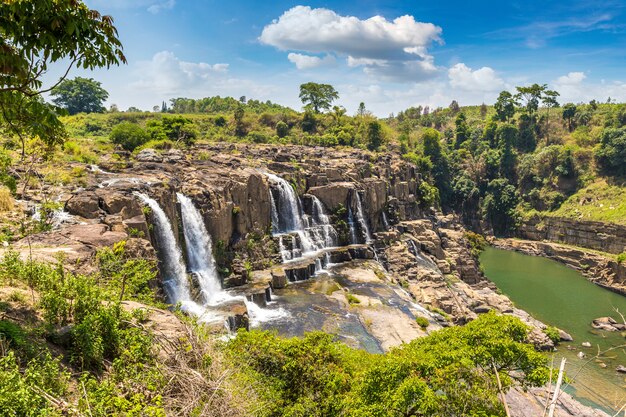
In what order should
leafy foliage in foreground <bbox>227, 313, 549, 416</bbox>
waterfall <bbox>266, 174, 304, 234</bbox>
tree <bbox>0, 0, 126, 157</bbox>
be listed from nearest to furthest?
tree <bbox>0, 0, 126, 157</bbox>, leafy foliage in foreground <bbox>227, 313, 549, 416</bbox>, waterfall <bbox>266, 174, 304, 234</bbox>

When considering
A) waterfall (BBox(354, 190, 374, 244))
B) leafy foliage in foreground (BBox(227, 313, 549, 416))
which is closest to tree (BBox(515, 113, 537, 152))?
waterfall (BBox(354, 190, 374, 244))

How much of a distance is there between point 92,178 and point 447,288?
92.6ft

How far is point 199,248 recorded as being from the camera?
2547cm

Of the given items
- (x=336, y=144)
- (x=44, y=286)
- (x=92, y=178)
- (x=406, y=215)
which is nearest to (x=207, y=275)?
(x=92, y=178)

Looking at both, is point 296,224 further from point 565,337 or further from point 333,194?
point 565,337

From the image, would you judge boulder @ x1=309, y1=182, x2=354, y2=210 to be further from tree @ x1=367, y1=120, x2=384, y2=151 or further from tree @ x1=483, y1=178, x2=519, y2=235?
tree @ x1=483, y1=178, x2=519, y2=235

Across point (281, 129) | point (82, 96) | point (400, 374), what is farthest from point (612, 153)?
point (82, 96)

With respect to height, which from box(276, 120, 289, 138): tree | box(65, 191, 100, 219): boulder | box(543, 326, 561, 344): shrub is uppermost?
box(276, 120, 289, 138): tree

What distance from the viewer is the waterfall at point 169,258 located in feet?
70.2

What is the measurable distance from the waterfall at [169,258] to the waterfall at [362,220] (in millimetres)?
21246

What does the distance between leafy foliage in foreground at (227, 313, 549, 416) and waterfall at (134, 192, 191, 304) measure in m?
10.4

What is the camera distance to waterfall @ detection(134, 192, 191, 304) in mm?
21406

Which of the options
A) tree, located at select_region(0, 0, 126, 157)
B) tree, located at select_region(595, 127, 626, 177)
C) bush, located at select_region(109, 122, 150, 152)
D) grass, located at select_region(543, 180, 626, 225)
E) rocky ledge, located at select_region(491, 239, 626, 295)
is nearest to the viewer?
tree, located at select_region(0, 0, 126, 157)

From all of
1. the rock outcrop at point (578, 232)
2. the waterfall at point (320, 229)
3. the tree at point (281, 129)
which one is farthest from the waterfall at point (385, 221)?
the tree at point (281, 129)
